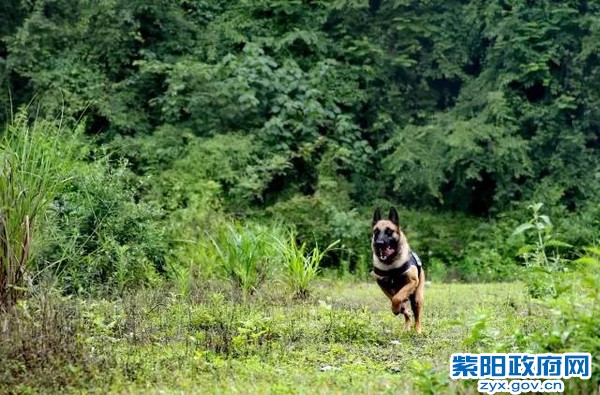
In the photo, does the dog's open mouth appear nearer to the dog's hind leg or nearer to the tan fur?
the tan fur

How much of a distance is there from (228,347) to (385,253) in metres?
2.00

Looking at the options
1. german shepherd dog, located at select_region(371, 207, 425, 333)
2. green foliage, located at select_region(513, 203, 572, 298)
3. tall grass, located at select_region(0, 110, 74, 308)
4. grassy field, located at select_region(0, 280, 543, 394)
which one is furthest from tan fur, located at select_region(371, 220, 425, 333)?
tall grass, located at select_region(0, 110, 74, 308)

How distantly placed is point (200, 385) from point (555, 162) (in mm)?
13333

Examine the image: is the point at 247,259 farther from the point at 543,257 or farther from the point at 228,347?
the point at 543,257

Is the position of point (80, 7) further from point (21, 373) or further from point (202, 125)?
point (21, 373)

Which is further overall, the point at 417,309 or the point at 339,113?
the point at 339,113

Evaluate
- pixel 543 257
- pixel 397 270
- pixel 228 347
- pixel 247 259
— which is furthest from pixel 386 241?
pixel 247 259

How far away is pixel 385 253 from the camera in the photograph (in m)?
7.57

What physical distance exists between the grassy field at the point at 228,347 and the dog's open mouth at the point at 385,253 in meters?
0.60

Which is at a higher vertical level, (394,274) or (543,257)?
A: (543,257)

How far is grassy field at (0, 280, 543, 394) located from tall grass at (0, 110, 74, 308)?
25 centimetres

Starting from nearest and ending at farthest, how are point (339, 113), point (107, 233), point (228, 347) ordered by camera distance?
point (228, 347), point (107, 233), point (339, 113)

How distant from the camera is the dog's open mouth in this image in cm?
755

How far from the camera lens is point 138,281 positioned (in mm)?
10555
